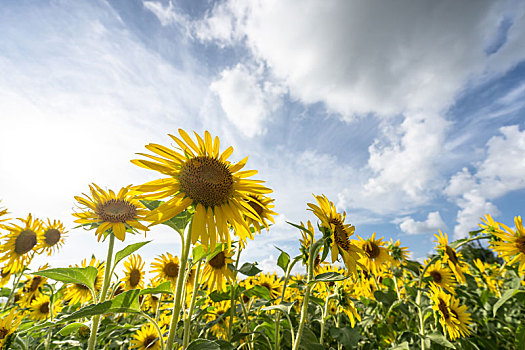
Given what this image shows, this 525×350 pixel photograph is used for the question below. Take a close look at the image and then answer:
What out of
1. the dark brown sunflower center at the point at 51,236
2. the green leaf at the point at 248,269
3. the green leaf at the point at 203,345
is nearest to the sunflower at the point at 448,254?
the green leaf at the point at 248,269

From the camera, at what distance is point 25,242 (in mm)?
3844

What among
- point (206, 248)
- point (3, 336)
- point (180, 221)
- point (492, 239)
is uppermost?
point (492, 239)

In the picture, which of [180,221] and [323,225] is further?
[323,225]

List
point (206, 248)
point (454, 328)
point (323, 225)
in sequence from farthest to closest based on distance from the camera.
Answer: point (454, 328), point (323, 225), point (206, 248)

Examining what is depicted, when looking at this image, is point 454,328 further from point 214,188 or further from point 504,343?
point 214,188

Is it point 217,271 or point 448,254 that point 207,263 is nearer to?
point 217,271

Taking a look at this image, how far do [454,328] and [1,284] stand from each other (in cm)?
570

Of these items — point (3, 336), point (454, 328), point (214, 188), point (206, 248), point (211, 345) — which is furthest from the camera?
point (454, 328)

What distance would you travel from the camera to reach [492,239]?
3598mm

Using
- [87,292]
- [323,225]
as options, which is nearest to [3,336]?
[87,292]

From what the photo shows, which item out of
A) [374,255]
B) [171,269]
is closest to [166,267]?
[171,269]

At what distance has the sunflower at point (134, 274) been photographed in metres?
3.83

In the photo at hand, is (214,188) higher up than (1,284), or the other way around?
(214,188)

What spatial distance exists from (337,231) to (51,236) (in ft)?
12.7
